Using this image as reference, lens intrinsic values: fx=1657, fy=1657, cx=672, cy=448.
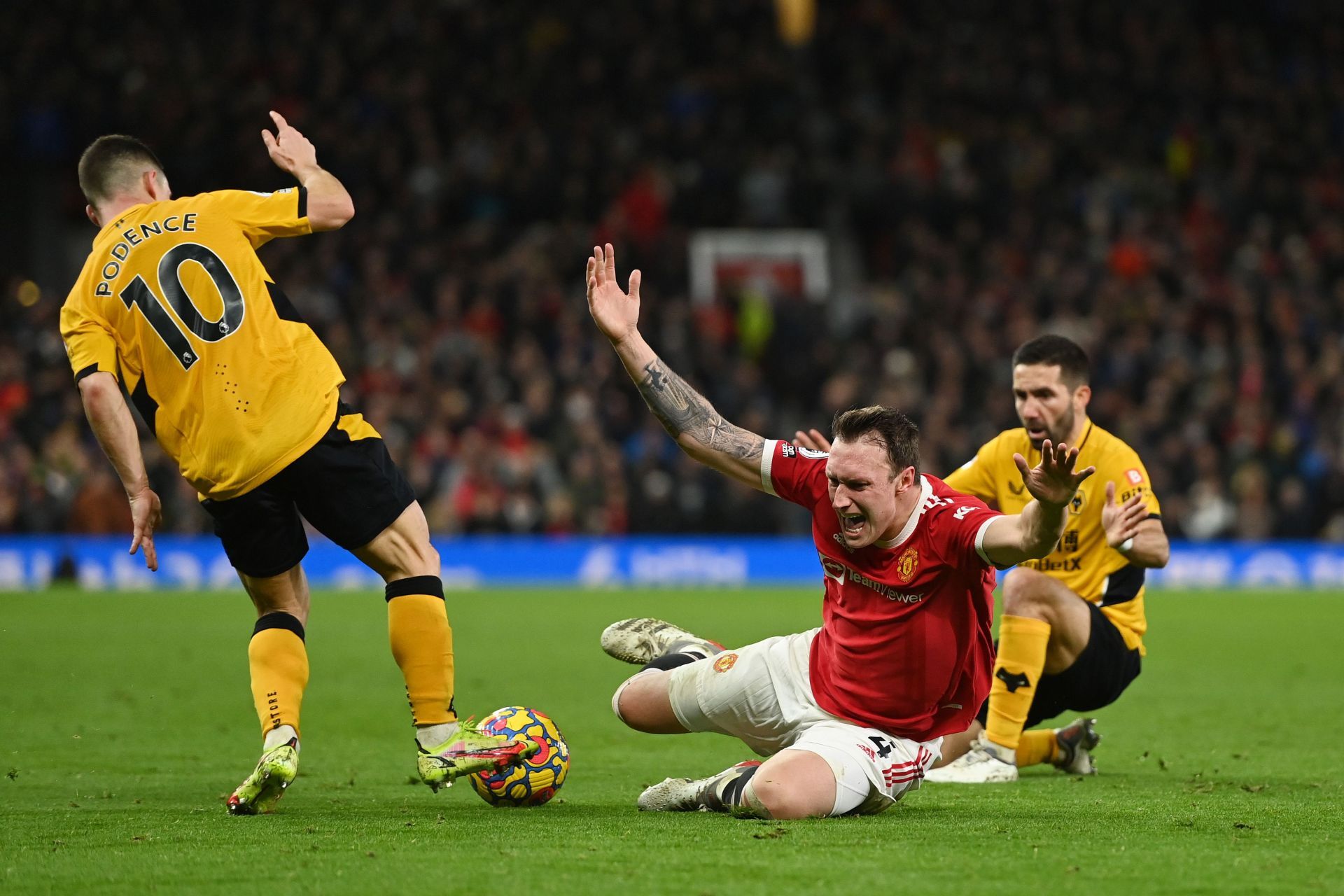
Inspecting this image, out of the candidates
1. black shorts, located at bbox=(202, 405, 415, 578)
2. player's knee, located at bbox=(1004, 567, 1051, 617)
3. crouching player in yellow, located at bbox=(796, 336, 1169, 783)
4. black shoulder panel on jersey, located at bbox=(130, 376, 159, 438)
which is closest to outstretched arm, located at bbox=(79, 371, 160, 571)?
black shoulder panel on jersey, located at bbox=(130, 376, 159, 438)

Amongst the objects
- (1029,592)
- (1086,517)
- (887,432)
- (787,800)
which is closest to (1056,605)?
(1029,592)

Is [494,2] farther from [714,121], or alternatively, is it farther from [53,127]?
[53,127]

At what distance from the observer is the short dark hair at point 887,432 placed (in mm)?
5004

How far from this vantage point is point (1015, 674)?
6.41 meters

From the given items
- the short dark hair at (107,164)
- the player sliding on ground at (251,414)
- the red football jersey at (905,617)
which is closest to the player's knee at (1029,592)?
the red football jersey at (905,617)

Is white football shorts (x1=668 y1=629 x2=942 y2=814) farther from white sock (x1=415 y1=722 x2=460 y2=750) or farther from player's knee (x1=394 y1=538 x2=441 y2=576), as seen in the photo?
player's knee (x1=394 y1=538 x2=441 y2=576)

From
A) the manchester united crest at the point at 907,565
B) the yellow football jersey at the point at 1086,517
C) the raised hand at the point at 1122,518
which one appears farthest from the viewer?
the yellow football jersey at the point at 1086,517

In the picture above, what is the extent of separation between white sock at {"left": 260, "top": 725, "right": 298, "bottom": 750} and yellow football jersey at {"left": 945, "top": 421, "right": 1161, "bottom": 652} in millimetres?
2852

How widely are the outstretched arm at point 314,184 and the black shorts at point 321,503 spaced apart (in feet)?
2.15

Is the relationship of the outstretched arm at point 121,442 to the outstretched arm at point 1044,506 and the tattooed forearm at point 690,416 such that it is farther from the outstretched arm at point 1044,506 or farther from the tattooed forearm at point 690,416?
the outstretched arm at point 1044,506

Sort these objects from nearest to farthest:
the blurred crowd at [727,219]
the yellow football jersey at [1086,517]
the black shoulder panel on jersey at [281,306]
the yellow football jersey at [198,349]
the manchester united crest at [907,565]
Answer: the manchester united crest at [907,565] < the yellow football jersey at [198,349] < the black shoulder panel on jersey at [281,306] < the yellow football jersey at [1086,517] < the blurred crowd at [727,219]

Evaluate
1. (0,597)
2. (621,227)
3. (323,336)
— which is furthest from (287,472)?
(621,227)

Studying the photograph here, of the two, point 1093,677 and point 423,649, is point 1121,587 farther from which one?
point 423,649

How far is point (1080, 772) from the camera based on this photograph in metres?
6.62
